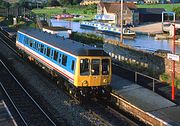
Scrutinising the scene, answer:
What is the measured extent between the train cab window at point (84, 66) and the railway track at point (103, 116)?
71.6 inches

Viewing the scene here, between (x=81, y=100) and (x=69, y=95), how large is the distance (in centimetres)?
177

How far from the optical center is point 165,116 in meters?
16.3

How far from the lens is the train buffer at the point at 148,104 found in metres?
16.1

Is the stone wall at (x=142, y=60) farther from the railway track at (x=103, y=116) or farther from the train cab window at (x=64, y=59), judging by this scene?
the train cab window at (x=64, y=59)

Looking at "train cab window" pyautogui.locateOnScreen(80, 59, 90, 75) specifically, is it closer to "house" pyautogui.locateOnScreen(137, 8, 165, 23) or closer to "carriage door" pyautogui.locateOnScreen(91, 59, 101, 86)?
"carriage door" pyautogui.locateOnScreen(91, 59, 101, 86)

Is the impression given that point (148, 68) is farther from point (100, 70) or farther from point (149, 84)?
point (100, 70)

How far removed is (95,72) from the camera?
19203mm

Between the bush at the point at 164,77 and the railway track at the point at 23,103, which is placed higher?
the bush at the point at 164,77

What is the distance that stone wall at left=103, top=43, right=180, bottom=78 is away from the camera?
23966 mm

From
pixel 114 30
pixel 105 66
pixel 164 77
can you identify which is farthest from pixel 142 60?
pixel 114 30

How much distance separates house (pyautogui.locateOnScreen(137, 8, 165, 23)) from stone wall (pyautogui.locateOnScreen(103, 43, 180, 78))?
80.1 m

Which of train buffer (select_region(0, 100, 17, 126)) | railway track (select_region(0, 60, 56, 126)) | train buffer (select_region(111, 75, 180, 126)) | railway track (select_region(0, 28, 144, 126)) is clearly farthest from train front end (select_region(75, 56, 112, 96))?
train buffer (select_region(0, 100, 17, 126))

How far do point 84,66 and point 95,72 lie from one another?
66cm

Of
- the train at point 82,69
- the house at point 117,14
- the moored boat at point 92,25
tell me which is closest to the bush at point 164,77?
the train at point 82,69
